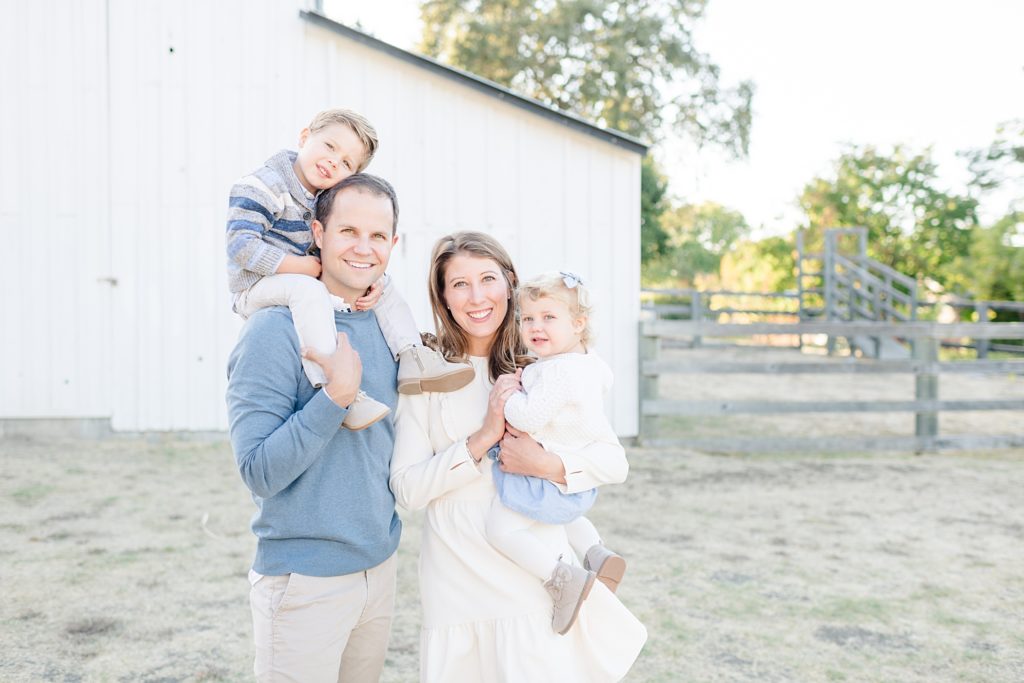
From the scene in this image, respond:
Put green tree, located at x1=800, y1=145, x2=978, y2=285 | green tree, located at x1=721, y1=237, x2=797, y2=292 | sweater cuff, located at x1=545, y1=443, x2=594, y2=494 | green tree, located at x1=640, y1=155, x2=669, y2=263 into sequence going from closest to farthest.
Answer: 1. sweater cuff, located at x1=545, y1=443, x2=594, y2=494
2. green tree, located at x1=640, y1=155, x2=669, y2=263
3. green tree, located at x1=800, y1=145, x2=978, y2=285
4. green tree, located at x1=721, y1=237, x2=797, y2=292

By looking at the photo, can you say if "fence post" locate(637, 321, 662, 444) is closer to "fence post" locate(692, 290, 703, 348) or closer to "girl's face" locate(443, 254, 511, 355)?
"girl's face" locate(443, 254, 511, 355)

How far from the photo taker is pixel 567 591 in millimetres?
1974

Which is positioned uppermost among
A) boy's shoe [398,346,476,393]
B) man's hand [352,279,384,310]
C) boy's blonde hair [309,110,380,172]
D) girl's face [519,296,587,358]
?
boy's blonde hair [309,110,380,172]

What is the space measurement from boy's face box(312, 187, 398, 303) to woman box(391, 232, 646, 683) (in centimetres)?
21

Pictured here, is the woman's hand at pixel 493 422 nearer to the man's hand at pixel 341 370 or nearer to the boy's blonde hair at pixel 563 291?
the boy's blonde hair at pixel 563 291

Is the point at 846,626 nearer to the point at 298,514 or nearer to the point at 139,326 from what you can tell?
the point at 298,514

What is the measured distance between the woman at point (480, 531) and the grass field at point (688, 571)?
1216 mm

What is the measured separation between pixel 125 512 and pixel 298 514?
4113mm

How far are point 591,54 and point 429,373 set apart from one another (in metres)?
20.7

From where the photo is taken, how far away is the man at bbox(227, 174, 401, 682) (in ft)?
5.95

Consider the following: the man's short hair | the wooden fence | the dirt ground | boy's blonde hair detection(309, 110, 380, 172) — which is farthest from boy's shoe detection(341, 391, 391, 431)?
the wooden fence

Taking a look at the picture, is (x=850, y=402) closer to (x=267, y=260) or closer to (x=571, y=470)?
(x=571, y=470)

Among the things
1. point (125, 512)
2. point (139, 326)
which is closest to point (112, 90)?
point (139, 326)

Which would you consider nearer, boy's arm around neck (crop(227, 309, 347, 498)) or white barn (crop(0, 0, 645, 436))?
boy's arm around neck (crop(227, 309, 347, 498))
